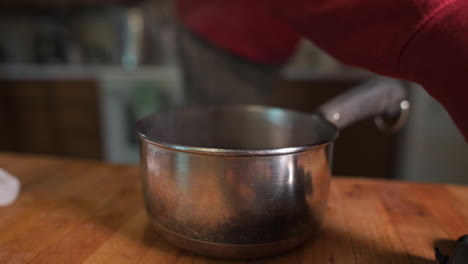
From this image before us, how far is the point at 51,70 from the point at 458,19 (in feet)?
6.05

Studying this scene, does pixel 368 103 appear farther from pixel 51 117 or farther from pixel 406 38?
pixel 51 117

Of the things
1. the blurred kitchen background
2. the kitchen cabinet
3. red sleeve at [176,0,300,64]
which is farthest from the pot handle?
the kitchen cabinet

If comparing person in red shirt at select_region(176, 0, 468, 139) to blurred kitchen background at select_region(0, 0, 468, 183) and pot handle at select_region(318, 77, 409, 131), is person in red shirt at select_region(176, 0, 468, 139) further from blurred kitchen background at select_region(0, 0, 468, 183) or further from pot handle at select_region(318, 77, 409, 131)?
blurred kitchen background at select_region(0, 0, 468, 183)

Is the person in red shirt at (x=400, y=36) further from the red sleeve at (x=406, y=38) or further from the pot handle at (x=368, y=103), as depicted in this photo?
the pot handle at (x=368, y=103)

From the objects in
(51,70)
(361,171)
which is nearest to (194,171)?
(361,171)

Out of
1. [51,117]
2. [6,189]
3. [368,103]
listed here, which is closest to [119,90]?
[51,117]

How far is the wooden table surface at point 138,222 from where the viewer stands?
35 cm

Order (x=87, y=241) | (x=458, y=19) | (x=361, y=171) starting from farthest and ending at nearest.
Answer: (x=361, y=171)
(x=87, y=241)
(x=458, y=19)

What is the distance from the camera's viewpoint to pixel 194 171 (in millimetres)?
304

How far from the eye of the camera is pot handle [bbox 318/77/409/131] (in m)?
0.47

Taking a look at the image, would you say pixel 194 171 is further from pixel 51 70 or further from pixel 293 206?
pixel 51 70

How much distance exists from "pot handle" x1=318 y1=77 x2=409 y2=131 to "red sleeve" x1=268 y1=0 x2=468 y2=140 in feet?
0.37

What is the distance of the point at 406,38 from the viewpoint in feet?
0.95

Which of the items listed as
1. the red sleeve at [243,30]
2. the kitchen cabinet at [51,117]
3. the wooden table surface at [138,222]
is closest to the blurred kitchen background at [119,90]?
the kitchen cabinet at [51,117]
